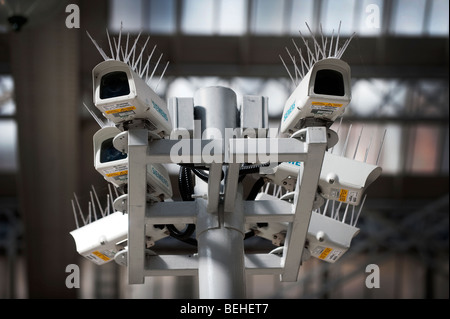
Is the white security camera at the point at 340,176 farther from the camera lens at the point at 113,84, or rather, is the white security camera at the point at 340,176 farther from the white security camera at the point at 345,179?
A: the camera lens at the point at 113,84

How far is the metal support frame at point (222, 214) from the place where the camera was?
15.4ft

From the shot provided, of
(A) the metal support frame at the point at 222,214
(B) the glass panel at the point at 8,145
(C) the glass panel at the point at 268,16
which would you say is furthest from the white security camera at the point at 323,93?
(B) the glass panel at the point at 8,145

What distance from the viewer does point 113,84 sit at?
4754mm

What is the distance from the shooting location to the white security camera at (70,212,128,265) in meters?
5.53

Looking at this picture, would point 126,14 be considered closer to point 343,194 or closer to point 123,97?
point 343,194

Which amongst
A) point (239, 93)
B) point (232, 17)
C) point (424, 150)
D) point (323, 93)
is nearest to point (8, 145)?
point (232, 17)

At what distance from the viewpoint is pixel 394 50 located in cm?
1552

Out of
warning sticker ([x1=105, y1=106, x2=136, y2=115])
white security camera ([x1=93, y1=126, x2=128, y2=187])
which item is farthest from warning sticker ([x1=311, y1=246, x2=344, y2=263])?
warning sticker ([x1=105, y1=106, x2=136, y2=115])

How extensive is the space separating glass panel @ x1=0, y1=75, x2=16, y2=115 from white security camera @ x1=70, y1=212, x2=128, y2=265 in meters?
10.1

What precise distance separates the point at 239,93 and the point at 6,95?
6487mm

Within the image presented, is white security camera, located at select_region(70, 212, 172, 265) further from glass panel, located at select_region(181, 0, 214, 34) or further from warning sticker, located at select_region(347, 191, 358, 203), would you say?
glass panel, located at select_region(181, 0, 214, 34)
